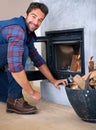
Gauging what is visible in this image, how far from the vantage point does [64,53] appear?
232 cm

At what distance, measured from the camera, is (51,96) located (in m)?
2.28

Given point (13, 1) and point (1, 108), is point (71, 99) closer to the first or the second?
point (1, 108)

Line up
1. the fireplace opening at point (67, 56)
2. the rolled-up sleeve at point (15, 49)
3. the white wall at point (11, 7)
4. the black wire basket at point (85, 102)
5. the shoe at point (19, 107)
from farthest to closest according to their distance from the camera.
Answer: the white wall at point (11, 7)
the fireplace opening at point (67, 56)
the shoe at point (19, 107)
the rolled-up sleeve at point (15, 49)
the black wire basket at point (85, 102)

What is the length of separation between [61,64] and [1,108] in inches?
26.0

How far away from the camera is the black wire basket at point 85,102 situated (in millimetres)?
1532

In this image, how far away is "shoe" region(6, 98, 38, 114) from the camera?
6.10 ft

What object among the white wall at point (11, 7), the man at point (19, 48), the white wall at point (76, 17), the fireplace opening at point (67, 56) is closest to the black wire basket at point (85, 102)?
the man at point (19, 48)

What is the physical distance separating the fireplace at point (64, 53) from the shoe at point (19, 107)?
45 centimetres

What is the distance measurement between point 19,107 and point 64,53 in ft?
2.28

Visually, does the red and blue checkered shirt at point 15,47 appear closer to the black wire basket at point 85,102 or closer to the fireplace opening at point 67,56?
the black wire basket at point 85,102

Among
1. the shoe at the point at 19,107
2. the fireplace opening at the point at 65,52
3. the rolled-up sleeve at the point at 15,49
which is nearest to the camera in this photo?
the rolled-up sleeve at the point at 15,49

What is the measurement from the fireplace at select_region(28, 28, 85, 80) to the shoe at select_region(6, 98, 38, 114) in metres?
0.45

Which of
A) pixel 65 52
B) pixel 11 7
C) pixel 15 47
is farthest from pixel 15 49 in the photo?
pixel 11 7

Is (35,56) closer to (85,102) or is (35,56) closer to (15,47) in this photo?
(15,47)
